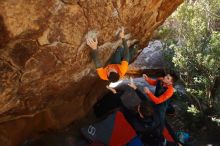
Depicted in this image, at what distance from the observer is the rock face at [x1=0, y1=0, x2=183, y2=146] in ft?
15.8

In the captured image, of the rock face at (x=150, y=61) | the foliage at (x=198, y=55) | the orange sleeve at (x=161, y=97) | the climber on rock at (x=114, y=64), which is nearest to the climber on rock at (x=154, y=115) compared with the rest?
the orange sleeve at (x=161, y=97)

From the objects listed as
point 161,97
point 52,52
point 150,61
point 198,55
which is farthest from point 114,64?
point 150,61

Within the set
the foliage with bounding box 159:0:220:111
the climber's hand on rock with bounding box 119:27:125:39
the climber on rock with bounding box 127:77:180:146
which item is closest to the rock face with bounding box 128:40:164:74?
the foliage with bounding box 159:0:220:111

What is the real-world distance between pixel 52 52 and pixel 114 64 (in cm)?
104

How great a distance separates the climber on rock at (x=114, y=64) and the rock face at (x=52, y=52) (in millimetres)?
119

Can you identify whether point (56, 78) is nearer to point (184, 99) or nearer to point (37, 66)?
point (37, 66)

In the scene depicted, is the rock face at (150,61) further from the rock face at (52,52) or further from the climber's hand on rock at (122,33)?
the climber's hand on rock at (122,33)

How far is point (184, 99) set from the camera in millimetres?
8016

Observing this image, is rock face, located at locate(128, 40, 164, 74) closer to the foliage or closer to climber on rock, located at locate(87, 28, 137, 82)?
the foliage

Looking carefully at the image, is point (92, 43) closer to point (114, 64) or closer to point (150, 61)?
point (114, 64)

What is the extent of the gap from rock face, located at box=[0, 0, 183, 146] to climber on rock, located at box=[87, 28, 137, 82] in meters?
0.12

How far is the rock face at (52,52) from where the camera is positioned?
4.82 meters

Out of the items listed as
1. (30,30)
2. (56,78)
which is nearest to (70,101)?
(56,78)

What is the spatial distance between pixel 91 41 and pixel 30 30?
1.04 m
